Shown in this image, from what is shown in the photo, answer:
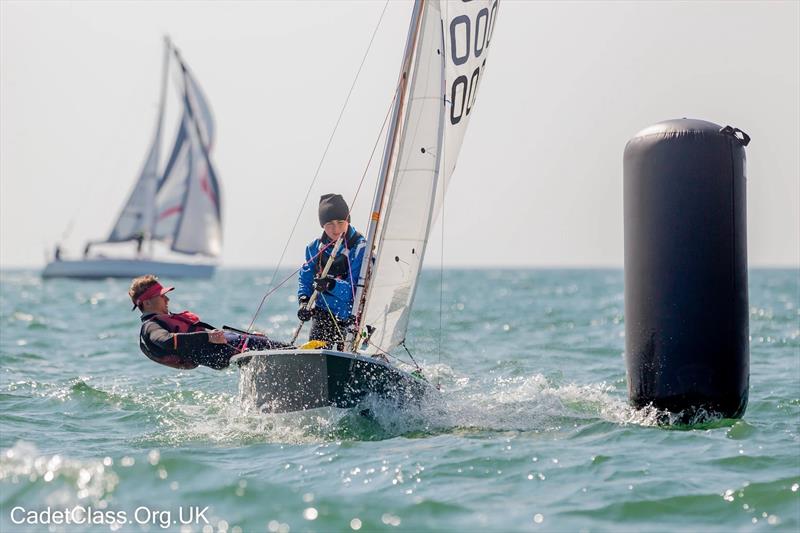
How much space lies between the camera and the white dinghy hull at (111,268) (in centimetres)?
4909

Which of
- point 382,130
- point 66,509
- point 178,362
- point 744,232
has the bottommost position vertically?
point 66,509

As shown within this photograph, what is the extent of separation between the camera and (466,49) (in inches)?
321

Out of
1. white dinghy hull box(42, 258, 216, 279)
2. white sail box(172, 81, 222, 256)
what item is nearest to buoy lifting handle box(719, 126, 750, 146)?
white sail box(172, 81, 222, 256)

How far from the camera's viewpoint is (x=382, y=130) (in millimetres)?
8062

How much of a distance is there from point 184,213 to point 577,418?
1580 inches

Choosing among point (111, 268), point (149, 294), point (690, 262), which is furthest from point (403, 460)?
point (111, 268)

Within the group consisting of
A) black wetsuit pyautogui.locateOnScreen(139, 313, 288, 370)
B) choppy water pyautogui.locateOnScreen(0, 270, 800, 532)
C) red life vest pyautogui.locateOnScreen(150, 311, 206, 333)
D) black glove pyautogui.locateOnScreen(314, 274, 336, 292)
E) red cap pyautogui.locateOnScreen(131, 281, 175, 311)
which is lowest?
choppy water pyautogui.locateOnScreen(0, 270, 800, 532)

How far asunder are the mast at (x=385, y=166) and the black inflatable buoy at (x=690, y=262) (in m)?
1.63

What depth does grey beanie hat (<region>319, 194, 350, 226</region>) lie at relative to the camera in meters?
8.12

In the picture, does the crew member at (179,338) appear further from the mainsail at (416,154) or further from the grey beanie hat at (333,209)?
the grey beanie hat at (333,209)

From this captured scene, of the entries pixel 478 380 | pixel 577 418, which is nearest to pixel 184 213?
pixel 478 380

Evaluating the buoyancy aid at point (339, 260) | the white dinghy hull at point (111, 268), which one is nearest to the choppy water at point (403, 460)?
the buoyancy aid at point (339, 260)

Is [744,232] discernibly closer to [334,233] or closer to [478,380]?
[334,233]

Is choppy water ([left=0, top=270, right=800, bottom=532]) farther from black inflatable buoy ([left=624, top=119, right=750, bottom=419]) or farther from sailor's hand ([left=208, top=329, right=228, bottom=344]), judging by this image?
sailor's hand ([left=208, top=329, right=228, bottom=344])
